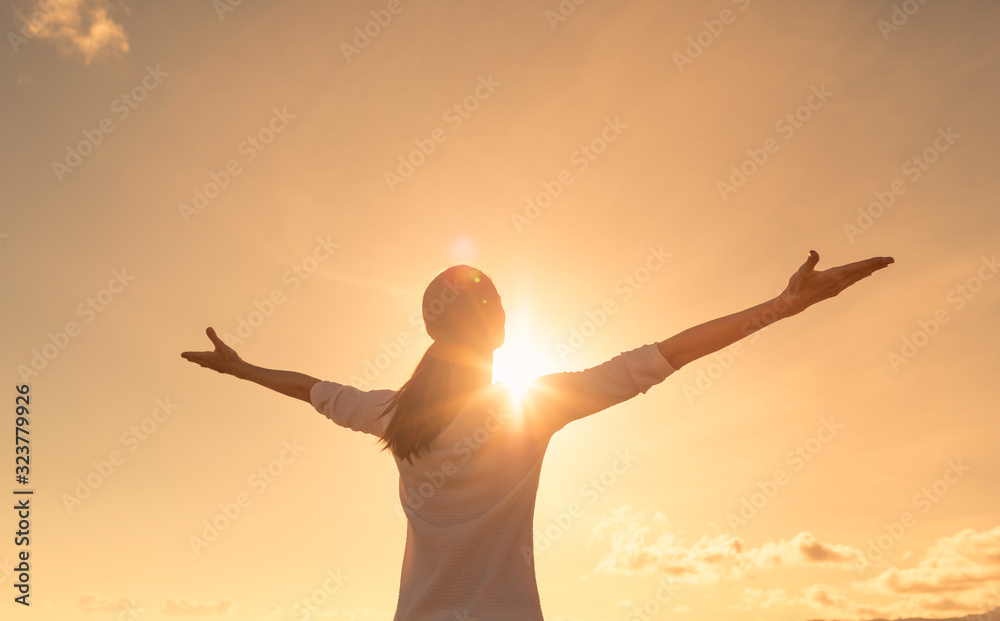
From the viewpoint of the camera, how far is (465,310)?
15.0ft

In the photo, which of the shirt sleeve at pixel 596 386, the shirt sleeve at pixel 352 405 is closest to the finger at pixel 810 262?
the shirt sleeve at pixel 596 386

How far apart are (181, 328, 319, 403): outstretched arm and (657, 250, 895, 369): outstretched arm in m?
3.05

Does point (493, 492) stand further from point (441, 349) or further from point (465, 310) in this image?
point (465, 310)

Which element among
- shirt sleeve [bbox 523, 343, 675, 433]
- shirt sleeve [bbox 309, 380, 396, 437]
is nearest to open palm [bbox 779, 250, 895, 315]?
shirt sleeve [bbox 523, 343, 675, 433]

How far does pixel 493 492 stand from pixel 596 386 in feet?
2.62

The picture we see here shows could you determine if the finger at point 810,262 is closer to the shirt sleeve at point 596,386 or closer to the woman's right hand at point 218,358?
the shirt sleeve at point 596,386

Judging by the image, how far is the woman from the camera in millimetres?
4188

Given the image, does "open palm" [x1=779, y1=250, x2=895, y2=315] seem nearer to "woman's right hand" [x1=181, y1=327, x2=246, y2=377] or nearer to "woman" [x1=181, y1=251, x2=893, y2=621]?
"woman" [x1=181, y1=251, x2=893, y2=621]

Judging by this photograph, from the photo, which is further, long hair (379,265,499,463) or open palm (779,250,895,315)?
long hair (379,265,499,463)

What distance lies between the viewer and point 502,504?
4.24 meters

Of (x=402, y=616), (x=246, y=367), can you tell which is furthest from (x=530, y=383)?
(x=246, y=367)

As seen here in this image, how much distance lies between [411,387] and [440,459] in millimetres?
494

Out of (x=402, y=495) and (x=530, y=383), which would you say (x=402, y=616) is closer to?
(x=402, y=495)

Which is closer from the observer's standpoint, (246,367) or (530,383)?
(530,383)
